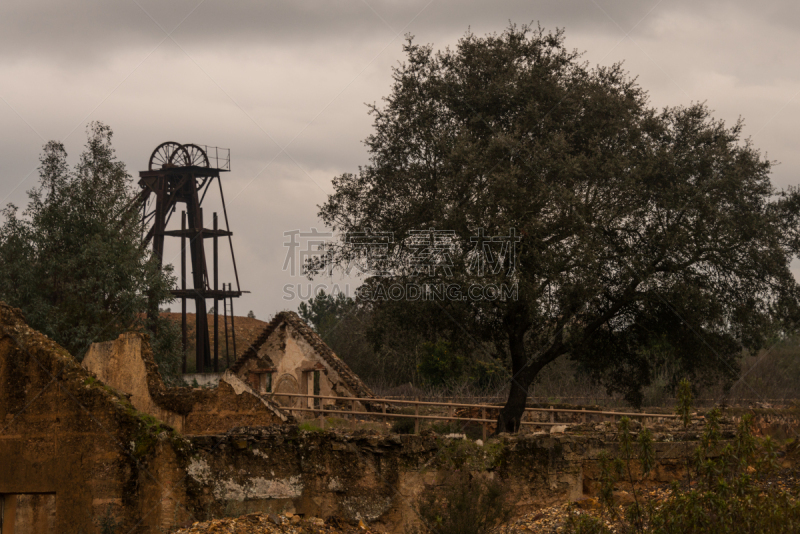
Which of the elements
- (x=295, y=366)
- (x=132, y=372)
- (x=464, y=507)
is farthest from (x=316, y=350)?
(x=464, y=507)

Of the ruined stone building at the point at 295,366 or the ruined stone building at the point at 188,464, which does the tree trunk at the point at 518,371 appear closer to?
the ruined stone building at the point at 188,464

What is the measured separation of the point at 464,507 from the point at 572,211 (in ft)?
26.2

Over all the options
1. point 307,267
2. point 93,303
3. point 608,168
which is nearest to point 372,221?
point 307,267

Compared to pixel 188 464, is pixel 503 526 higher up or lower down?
lower down

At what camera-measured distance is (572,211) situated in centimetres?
1596

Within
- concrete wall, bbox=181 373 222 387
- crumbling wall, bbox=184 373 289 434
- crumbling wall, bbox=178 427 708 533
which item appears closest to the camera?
crumbling wall, bbox=178 427 708 533

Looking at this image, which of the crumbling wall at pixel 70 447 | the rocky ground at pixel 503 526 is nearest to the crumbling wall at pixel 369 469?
the rocky ground at pixel 503 526

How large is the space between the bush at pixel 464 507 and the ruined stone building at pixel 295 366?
14.1m

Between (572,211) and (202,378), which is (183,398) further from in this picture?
(202,378)

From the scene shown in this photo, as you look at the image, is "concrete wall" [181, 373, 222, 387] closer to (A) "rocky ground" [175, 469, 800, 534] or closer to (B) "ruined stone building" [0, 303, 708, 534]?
(B) "ruined stone building" [0, 303, 708, 534]

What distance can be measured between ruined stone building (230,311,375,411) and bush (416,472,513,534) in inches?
557

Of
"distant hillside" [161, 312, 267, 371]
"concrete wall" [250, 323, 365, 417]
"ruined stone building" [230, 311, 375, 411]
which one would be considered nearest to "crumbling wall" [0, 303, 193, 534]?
"ruined stone building" [230, 311, 375, 411]

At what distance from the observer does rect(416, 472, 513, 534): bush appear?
32.6 ft

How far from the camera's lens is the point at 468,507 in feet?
33.1
